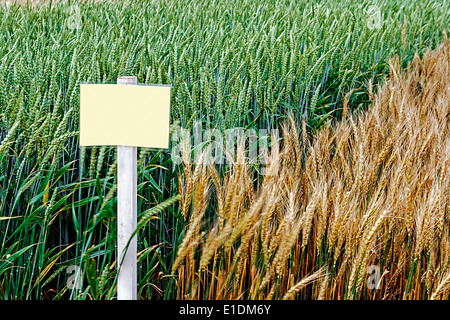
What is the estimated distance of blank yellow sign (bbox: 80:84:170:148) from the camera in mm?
820

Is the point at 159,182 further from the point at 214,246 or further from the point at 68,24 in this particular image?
the point at 68,24

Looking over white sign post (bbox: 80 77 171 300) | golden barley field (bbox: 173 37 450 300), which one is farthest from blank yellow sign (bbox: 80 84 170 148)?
golden barley field (bbox: 173 37 450 300)

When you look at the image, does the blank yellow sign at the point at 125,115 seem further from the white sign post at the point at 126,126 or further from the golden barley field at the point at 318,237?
the golden barley field at the point at 318,237

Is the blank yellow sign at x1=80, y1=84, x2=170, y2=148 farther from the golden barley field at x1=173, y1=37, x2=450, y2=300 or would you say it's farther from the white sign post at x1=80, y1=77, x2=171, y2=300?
the golden barley field at x1=173, y1=37, x2=450, y2=300

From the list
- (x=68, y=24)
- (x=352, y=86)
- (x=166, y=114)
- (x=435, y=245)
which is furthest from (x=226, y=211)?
(x=68, y=24)

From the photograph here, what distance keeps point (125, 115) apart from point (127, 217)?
17 cm

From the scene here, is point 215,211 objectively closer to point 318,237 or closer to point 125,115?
point 318,237

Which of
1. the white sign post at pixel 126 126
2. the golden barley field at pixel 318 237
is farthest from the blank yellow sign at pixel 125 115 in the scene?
the golden barley field at pixel 318 237

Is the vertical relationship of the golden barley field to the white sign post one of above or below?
below

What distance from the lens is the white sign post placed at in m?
0.82

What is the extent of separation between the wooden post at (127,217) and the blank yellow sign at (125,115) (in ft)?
0.07

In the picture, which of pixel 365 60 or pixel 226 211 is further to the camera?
pixel 365 60
